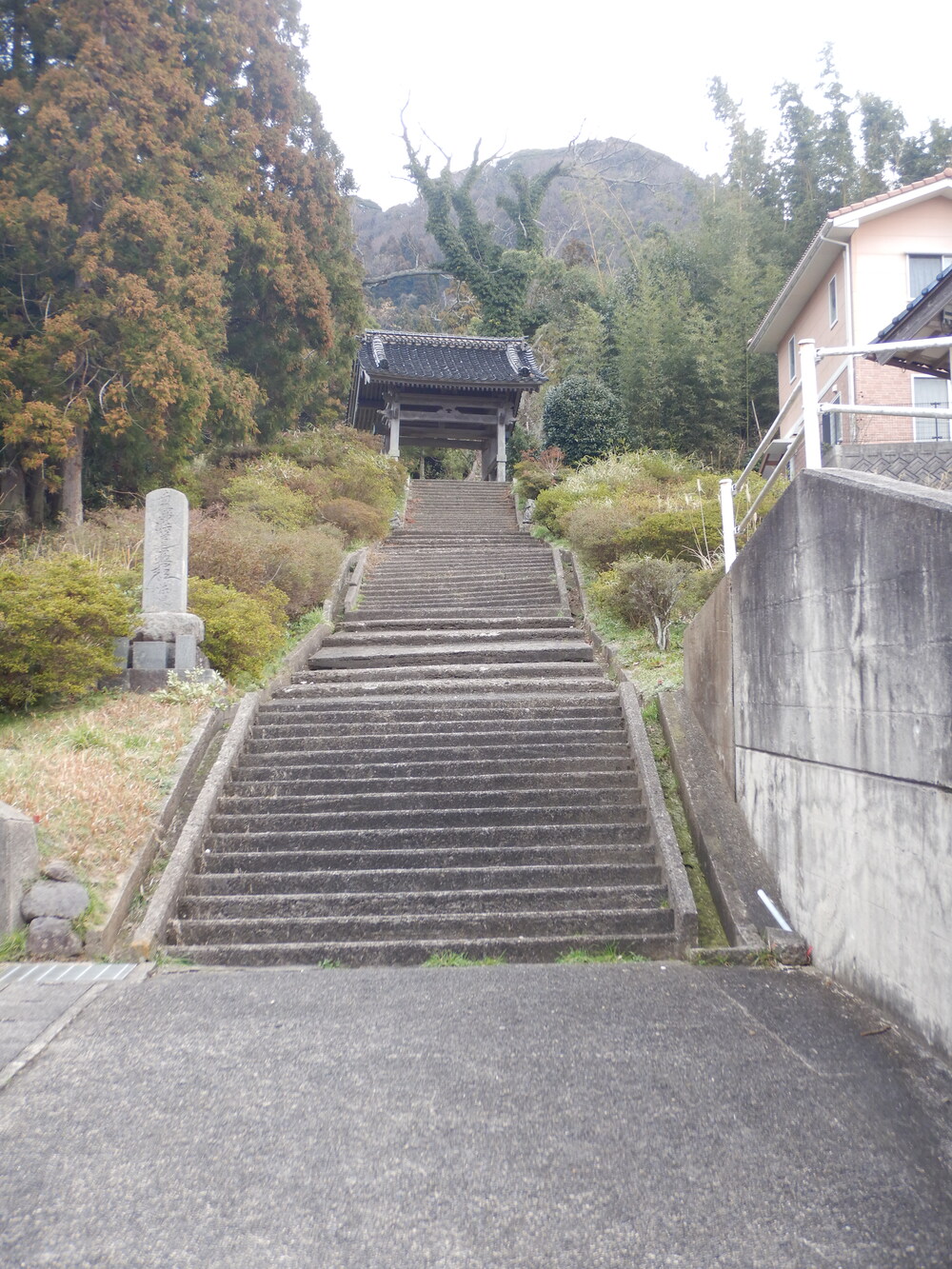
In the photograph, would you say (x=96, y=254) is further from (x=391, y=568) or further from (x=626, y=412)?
(x=626, y=412)

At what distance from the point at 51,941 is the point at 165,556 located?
200 inches

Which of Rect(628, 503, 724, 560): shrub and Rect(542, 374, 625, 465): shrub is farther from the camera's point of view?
Rect(542, 374, 625, 465): shrub

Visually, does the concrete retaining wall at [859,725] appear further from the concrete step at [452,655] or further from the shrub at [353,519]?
the shrub at [353,519]

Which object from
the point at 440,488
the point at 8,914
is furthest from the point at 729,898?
the point at 440,488

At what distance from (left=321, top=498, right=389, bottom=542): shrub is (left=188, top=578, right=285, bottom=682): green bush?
6.73 metres

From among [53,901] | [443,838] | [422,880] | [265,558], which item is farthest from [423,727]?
[265,558]

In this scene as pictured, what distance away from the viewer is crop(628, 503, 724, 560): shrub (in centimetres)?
1216

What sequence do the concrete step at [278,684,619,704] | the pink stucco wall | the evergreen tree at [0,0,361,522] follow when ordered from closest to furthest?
the concrete step at [278,684,619,704] < the evergreen tree at [0,0,361,522] < the pink stucco wall

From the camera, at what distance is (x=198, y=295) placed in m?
14.9

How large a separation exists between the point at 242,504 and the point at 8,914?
10979 millimetres

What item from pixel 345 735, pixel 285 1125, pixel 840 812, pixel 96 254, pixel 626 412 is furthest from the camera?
pixel 626 412

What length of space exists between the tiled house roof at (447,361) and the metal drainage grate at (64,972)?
801 inches

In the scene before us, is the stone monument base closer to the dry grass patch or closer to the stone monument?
the stone monument

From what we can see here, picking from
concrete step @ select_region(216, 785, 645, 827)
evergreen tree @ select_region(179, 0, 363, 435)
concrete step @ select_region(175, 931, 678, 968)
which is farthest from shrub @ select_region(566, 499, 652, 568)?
evergreen tree @ select_region(179, 0, 363, 435)
